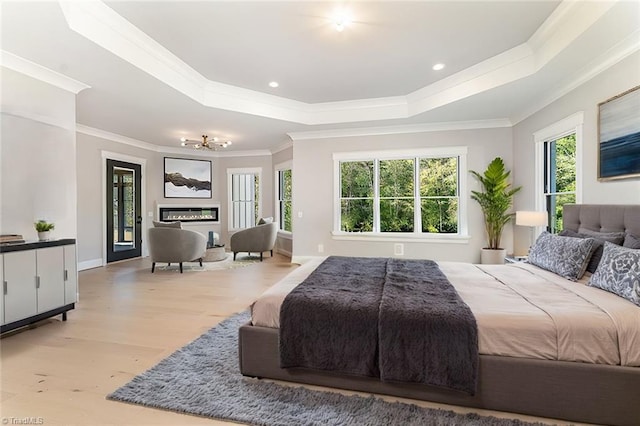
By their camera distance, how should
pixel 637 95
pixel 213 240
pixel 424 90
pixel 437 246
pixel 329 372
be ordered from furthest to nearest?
pixel 213 240 < pixel 437 246 < pixel 424 90 < pixel 637 95 < pixel 329 372

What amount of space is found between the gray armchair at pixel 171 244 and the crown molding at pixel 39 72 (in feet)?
8.10

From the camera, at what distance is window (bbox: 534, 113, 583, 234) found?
3.60m

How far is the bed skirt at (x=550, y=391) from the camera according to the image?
1.66 metres

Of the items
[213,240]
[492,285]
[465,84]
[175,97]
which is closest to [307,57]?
[175,97]

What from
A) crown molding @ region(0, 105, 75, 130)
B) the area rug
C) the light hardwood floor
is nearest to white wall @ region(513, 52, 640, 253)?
the light hardwood floor

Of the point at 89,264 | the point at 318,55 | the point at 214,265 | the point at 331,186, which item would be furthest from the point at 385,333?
the point at 89,264

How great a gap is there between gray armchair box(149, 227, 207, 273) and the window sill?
8.73 ft

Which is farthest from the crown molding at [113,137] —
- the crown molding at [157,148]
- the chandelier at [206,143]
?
the chandelier at [206,143]

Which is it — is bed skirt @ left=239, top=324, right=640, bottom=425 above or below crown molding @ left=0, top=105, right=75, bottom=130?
below

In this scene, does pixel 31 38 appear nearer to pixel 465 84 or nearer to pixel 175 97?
pixel 175 97

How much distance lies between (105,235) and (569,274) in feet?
24.3

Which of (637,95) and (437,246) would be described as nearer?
(637,95)

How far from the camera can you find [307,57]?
374 centimetres

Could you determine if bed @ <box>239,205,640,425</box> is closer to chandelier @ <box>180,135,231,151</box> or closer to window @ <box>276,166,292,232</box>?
chandelier @ <box>180,135,231,151</box>
